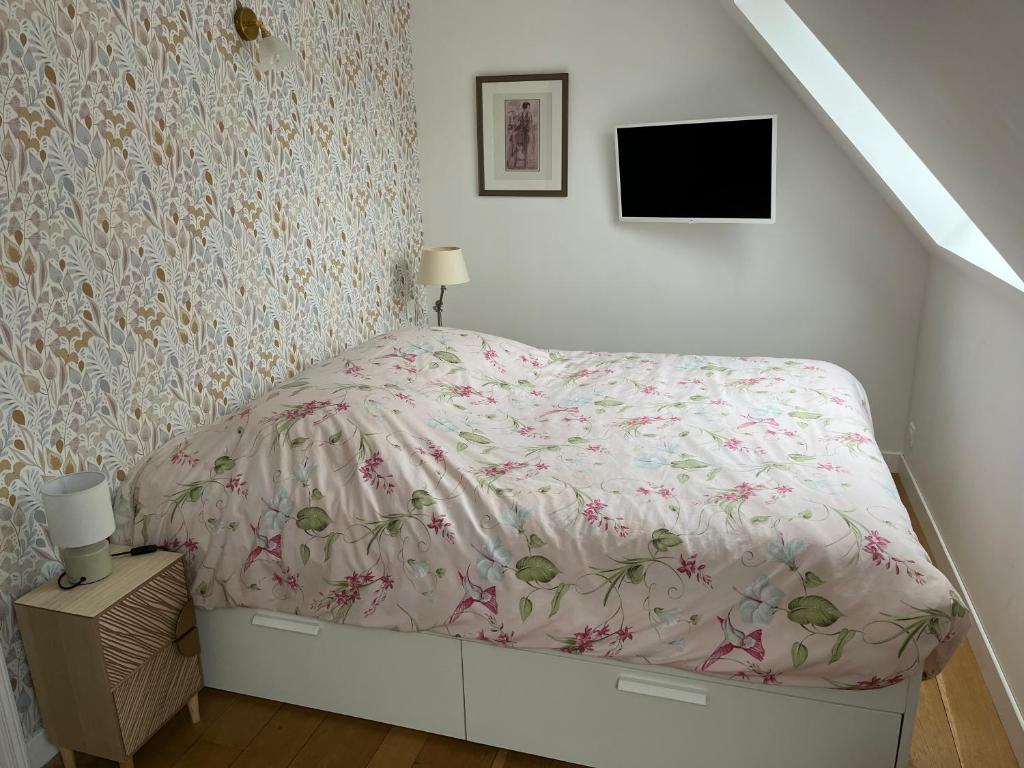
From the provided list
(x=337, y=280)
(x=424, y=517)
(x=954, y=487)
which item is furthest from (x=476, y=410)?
(x=954, y=487)

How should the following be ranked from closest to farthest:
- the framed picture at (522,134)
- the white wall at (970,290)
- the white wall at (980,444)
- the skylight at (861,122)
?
1. the white wall at (970,290)
2. the white wall at (980,444)
3. the skylight at (861,122)
4. the framed picture at (522,134)

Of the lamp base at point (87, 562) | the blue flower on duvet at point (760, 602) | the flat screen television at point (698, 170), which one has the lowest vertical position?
the blue flower on duvet at point (760, 602)

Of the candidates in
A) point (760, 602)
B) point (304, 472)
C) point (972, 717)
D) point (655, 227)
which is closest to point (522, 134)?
point (655, 227)

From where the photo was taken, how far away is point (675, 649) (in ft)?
5.71

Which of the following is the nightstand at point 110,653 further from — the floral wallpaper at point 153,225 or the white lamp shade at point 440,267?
the white lamp shade at point 440,267

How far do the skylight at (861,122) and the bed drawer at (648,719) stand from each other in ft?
6.04

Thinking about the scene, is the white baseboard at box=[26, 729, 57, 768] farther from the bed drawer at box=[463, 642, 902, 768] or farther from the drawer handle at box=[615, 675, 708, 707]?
the drawer handle at box=[615, 675, 708, 707]

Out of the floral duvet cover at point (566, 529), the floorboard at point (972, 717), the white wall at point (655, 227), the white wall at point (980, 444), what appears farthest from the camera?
the white wall at point (655, 227)

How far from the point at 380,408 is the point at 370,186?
1562 mm

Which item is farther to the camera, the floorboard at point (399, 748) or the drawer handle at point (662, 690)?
the floorboard at point (399, 748)

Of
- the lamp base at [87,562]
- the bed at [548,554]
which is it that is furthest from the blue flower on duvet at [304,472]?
the lamp base at [87,562]

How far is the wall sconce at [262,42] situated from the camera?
2.46 meters

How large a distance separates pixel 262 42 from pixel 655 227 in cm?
200

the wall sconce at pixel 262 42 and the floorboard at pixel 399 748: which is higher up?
the wall sconce at pixel 262 42
